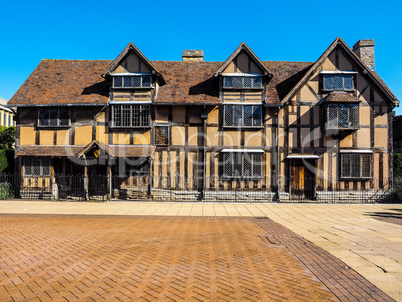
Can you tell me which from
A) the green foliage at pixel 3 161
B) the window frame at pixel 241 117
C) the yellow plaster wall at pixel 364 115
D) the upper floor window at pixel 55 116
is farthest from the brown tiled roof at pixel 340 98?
the green foliage at pixel 3 161

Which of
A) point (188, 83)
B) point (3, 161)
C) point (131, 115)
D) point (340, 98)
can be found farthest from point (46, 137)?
point (340, 98)

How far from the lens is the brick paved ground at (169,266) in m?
5.01

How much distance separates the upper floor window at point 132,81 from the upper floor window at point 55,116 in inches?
150

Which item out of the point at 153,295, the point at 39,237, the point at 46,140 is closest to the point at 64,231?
the point at 39,237

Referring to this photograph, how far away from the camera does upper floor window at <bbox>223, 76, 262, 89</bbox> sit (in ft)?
63.6

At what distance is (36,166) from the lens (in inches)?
757

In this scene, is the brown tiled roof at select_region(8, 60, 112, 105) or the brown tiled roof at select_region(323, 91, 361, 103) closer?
the brown tiled roof at select_region(323, 91, 361, 103)

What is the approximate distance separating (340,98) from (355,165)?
178 inches

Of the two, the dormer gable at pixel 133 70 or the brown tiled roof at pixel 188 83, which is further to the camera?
the dormer gable at pixel 133 70

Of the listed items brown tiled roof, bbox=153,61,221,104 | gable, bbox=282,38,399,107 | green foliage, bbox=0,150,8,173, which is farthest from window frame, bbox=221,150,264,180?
green foliage, bbox=0,150,8,173

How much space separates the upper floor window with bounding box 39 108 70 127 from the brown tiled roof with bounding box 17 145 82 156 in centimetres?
163

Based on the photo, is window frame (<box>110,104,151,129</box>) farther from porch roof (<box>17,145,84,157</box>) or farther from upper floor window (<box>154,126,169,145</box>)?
porch roof (<box>17,145,84,157</box>)

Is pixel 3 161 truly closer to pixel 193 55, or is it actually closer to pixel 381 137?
pixel 193 55

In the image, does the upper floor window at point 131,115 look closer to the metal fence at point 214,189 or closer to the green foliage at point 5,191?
the metal fence at point 214,189
